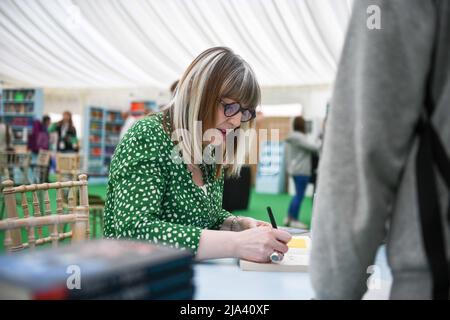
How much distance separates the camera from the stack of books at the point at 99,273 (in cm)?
40

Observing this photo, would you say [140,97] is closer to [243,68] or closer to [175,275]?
[243,68]

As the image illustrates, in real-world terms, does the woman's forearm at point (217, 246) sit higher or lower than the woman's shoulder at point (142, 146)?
lower

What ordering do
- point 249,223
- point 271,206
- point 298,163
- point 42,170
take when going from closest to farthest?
point 249,223 → point 42,170 → point 298,163 → point 271,206

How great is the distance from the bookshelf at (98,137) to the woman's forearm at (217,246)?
9597 millimetres

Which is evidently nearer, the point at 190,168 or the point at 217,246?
the point at 217,246

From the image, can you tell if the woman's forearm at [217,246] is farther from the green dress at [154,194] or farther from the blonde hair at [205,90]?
the blonde hair at [205,90]

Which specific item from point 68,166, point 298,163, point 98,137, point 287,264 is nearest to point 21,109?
point 98,137

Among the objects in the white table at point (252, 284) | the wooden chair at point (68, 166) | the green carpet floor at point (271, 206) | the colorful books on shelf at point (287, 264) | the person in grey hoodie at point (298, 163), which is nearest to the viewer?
the white table at point (252, 284)

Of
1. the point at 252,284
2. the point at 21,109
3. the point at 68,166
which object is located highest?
the point at 21,109

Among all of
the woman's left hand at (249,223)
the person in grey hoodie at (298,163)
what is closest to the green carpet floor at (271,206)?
the person in grey hoodie at (298,163)

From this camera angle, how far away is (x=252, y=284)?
84cm

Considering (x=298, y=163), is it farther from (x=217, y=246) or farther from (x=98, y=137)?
(x=98, y=137)

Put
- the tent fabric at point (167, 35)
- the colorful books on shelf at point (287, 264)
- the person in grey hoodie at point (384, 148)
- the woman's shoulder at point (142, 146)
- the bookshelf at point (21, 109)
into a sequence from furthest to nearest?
1. the bookshelf at point (21, 109)
2. the tent fabric at point (167, 35)
3. the woman's shoulder at point (142, 146)
4. the colorful books on shelf at point (287, 264)
5. the person in grey hoodie at point (384, 148)

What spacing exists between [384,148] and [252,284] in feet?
1.40
